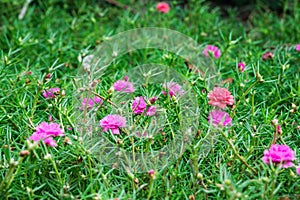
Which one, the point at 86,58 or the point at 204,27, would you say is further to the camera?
the point at 204,27

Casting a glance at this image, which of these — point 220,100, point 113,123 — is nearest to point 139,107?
point 113,123

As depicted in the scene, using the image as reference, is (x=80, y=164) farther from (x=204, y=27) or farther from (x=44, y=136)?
(x=204, y=27)

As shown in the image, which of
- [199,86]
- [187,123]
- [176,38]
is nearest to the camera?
[187,123]

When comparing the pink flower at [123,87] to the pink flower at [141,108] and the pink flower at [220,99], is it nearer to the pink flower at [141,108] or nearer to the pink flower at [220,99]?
the pink flower at [141,108]

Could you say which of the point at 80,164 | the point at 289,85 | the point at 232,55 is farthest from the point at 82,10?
the point at 80,164

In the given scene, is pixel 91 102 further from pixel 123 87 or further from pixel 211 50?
pixel 211 50

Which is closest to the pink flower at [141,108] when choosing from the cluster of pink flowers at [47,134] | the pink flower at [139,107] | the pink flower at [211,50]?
the pink flower at [139,107]

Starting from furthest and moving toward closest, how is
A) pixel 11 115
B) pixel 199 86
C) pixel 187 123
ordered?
pixel 199 86
pixel 11 115
pixel 187 123

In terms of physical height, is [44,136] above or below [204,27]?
above
